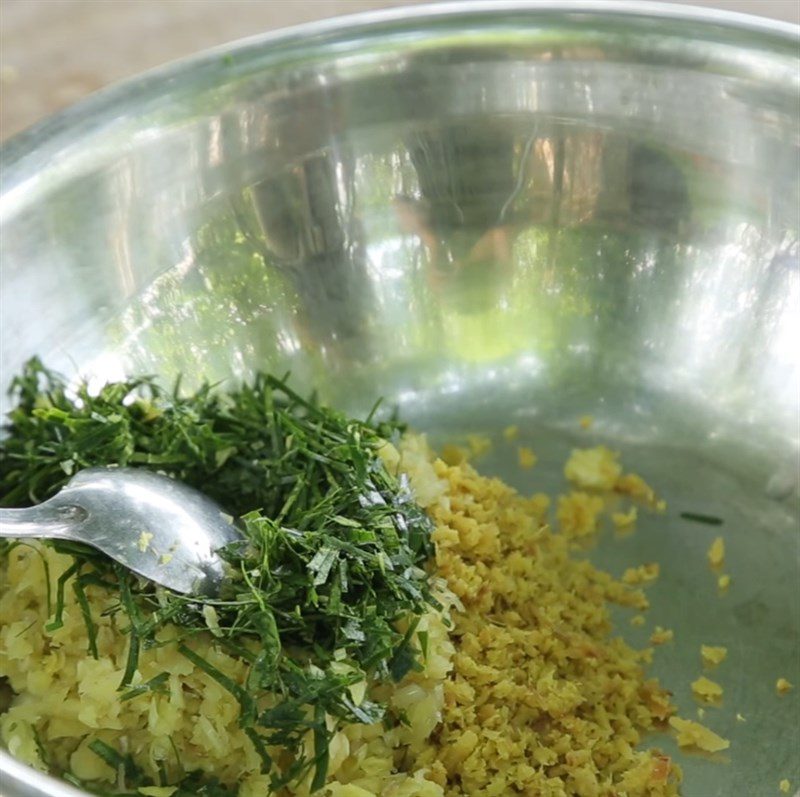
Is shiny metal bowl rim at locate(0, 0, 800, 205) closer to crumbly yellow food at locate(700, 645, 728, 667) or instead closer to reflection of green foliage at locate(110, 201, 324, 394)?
reflection of green foliage at locate(110, 201, 324, 394)

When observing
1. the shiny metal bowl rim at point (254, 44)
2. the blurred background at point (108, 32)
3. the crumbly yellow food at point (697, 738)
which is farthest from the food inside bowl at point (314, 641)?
the blurred background at point (108, 32)

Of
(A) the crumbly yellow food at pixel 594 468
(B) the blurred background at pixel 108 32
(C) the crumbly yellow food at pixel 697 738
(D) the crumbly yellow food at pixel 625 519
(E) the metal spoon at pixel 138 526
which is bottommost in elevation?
(C) the crumbly yellow food at pixel 697 738

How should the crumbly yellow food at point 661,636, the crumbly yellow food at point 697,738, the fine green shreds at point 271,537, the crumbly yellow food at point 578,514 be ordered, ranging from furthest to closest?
the crumbly yellow food at point 578,514, the crumbly yellow food at point 661,636, the crumbly yellow food at point 697,738, the fine green shreds at point 271,537

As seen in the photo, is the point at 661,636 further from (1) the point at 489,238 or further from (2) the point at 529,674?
(1) the point at 489,238

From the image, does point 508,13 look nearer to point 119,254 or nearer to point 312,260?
point 312,260

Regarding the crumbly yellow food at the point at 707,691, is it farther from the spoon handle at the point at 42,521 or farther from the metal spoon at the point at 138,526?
the spoon handle at the point at 42,521

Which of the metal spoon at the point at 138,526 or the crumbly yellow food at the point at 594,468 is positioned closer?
the metal spoon at the point at 138,526

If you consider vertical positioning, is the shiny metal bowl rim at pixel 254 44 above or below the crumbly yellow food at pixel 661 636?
above
